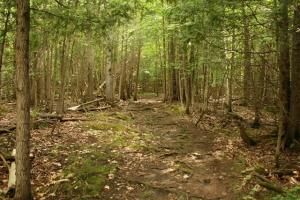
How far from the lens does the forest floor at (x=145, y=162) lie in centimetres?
829

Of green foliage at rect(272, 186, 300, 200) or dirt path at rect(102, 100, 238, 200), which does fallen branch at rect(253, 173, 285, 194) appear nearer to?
green foliage at rect(272, 186, 300, 200)

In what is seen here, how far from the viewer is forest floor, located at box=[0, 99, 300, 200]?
8289 millimetres

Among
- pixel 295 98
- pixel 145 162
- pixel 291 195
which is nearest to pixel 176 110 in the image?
pixel 295 98

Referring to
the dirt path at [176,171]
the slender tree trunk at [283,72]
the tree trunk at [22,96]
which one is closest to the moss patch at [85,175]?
the dirt path at [176,171]

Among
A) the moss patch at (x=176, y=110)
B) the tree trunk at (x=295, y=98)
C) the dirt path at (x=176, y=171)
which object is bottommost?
the dirt path at (x=176, y=171)

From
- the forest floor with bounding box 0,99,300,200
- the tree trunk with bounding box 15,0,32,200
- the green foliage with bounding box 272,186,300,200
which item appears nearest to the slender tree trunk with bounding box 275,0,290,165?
the forest floor with bounding box 0,99,300,200

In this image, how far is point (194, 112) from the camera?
19.3m

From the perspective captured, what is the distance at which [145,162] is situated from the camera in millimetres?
10336

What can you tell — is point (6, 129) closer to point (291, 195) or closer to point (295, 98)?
point (291, 195)

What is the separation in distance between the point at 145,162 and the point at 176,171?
43.1 inches

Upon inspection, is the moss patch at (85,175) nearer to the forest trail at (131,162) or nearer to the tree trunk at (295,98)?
the forest trail at (131,162)

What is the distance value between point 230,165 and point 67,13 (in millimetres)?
5678

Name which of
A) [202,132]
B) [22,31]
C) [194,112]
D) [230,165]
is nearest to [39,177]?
[22,31]

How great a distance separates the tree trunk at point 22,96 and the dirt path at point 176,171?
69.8 inches
